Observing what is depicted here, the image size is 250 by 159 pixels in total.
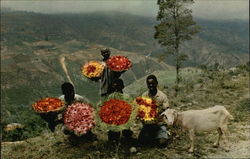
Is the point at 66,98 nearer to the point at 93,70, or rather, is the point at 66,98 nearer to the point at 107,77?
the point at 93,70

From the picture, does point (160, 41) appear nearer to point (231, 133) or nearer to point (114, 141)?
point (231, 133)

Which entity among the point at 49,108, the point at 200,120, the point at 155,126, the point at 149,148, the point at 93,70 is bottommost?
the point at 149,148

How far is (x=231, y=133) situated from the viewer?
33.7 ft

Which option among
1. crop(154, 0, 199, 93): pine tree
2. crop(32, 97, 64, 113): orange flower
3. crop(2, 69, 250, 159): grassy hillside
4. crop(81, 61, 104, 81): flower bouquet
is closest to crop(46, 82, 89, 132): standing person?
crop(32, 97, 64, 113): orange flower

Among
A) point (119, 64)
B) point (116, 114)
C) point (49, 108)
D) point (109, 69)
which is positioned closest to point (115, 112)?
point (116, 114)

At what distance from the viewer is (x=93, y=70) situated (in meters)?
8.67

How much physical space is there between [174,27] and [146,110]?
14200mm

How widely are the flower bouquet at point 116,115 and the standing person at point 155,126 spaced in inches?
50.1

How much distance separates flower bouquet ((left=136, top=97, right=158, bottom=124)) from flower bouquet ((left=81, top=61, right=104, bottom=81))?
167 cm

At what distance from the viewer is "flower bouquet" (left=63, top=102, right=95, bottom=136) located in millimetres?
7066

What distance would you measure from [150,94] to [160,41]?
13.4m

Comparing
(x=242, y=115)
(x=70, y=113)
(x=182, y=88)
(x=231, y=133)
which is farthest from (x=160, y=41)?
(x=70, y=113)

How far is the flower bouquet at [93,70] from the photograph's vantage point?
340 inches

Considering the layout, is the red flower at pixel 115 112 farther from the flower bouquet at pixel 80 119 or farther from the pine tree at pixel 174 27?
the pine tree at pixel 174 27
